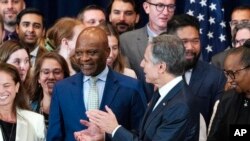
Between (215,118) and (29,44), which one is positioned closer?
(215,118)

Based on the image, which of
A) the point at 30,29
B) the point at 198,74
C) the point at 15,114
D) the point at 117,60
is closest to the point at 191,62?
the point at 198,74

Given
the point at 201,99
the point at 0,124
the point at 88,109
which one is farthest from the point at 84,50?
the point at 201,99

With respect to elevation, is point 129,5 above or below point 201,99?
above

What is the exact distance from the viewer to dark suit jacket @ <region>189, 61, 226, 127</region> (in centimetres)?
546

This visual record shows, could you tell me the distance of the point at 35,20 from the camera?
6.73m

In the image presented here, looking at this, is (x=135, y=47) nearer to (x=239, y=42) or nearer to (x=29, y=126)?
(x=239, y=42)

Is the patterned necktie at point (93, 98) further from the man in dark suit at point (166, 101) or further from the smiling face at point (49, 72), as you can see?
the smiling face at point (49, 72)

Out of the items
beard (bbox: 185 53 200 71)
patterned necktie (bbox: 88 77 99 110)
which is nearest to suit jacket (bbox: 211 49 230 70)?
beard (bbox: 185 53 200 71)

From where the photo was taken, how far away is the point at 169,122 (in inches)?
163

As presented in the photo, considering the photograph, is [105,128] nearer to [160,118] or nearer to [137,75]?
[160,118]

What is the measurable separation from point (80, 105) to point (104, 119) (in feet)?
1.44

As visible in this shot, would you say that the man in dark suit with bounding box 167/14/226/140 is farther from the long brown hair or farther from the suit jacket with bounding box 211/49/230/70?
the suit jacket with bounding box 211/49/230/70

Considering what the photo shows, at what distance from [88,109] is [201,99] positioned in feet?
3.34

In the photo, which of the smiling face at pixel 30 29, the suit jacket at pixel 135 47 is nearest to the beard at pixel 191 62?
the suit jacket at pixel 135 47
